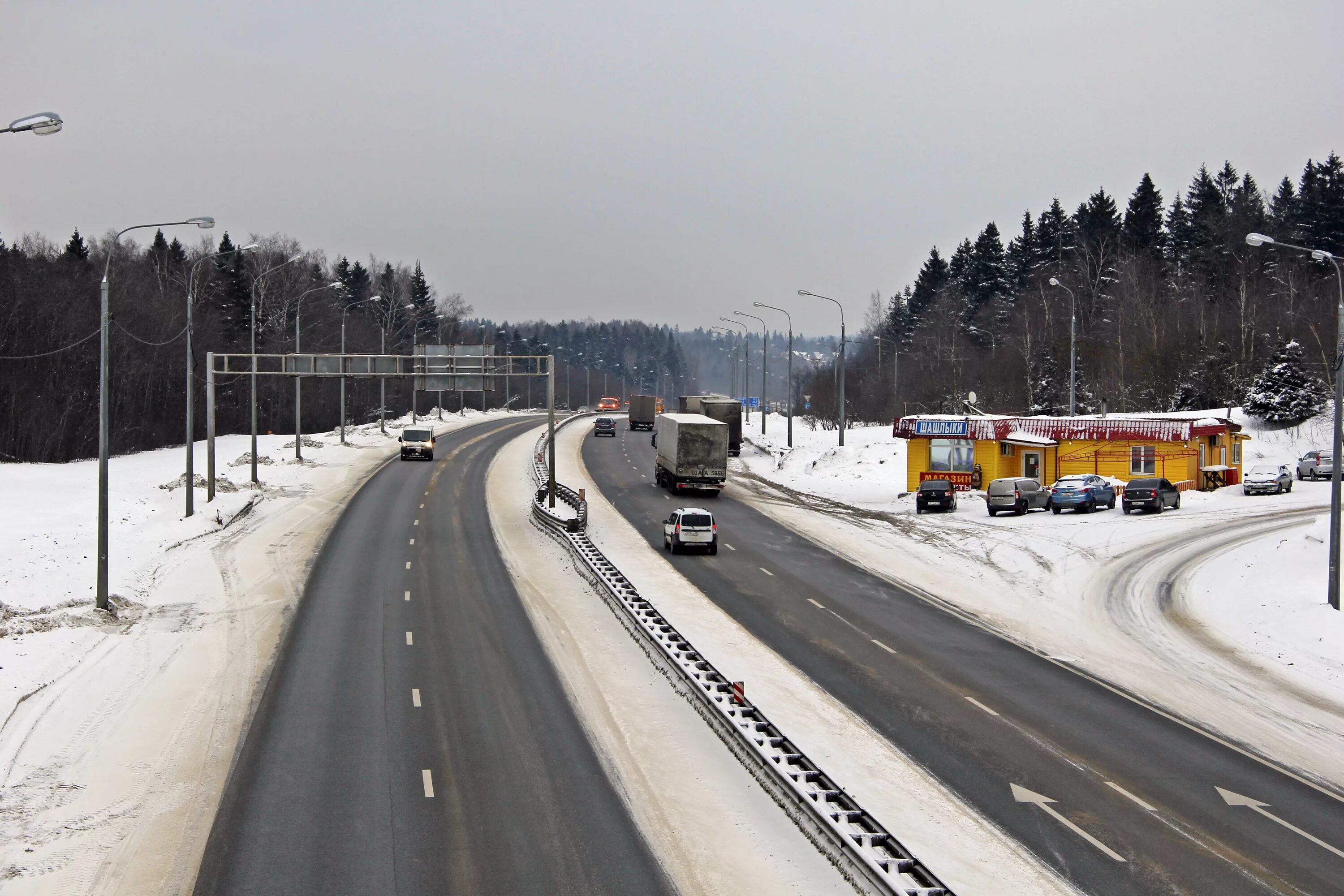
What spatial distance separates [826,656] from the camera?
25.2 meters

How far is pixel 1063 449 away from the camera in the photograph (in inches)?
2197

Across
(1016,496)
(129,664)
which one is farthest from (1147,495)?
(129,664)

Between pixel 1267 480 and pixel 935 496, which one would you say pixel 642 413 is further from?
pixel 1267 480

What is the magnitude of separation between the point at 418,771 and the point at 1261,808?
1270cm

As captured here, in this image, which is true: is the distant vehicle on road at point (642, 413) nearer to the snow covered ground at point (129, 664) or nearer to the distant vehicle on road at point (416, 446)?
the distant vehicle on road at point (416, 446)

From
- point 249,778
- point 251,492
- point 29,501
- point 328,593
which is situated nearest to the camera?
point 249,778

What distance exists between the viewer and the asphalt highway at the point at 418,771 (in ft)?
44.5

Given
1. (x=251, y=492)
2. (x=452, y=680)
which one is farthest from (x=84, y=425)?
(x=452, y=680)

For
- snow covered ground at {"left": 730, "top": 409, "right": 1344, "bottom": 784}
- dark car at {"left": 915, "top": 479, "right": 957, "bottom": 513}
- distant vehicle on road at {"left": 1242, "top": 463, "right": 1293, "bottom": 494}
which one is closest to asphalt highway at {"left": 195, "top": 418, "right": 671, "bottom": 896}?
snow covered ground at {"left": 730, "top": 409, "right": 1344, "bottom": 784}

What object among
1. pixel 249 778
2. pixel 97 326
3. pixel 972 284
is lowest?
pixel 249 778

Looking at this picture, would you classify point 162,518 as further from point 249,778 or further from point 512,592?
point 249,778

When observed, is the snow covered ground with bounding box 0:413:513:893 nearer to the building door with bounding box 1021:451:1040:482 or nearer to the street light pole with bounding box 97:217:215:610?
the street light pole with bounding box 97:217:215:610

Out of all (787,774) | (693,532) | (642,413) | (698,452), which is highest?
(642,413)

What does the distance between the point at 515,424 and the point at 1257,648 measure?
9132 cm
